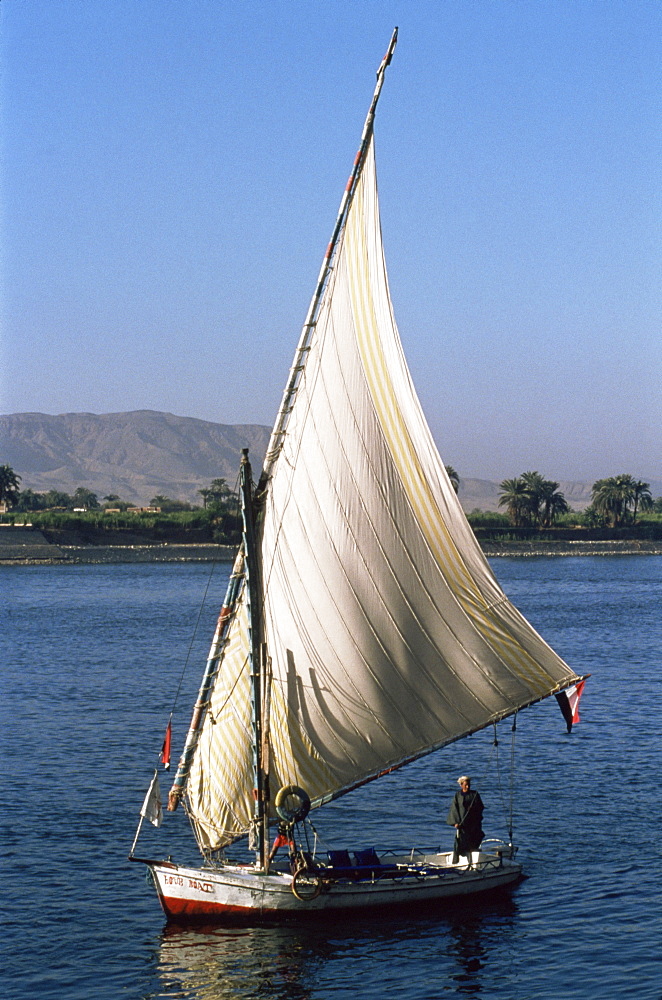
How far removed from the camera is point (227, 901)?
22641 mm

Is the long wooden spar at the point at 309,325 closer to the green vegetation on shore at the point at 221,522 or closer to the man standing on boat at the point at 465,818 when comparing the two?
the man standing on boat at the point at 465,818

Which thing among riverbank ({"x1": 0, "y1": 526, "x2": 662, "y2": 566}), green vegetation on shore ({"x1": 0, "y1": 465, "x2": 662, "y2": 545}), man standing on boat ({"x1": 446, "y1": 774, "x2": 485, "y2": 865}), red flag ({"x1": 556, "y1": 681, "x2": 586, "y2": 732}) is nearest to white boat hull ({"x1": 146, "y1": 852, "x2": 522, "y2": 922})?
man standing on boat ({"x1": 446, "y1": 774, "x2": 485, "y2": 865})

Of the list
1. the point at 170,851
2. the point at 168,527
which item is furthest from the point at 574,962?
the point at 168,527

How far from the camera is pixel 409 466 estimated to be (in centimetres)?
2264

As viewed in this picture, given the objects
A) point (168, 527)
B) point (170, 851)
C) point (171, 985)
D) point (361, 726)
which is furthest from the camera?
point (168, 527)

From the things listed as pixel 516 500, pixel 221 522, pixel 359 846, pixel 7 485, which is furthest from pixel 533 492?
pixel 359 846

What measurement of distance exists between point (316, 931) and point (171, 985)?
9.51 ft

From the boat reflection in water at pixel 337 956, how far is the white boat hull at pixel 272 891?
0.33 metres

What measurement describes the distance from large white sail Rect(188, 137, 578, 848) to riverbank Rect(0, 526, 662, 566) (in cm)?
14839

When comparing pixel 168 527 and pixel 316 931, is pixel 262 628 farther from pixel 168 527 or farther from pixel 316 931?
pixel 168 527

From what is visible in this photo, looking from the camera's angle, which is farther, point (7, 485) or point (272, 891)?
point (7, 485)

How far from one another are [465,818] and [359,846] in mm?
5756

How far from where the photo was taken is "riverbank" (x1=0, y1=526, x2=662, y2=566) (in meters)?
169

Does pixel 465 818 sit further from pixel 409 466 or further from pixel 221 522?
pixel 221 522
